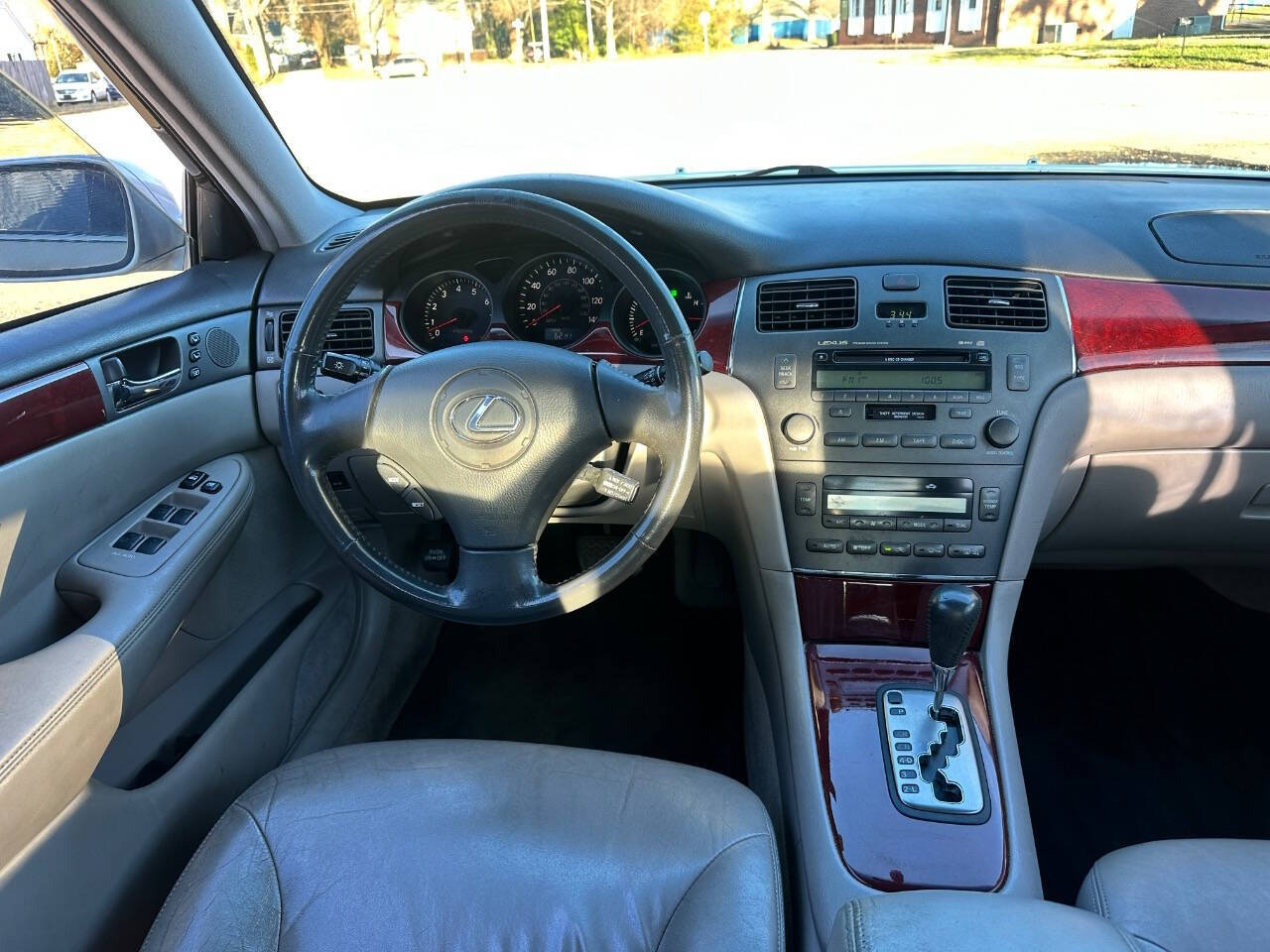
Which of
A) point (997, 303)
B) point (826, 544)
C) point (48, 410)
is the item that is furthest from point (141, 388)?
point (997, 303)

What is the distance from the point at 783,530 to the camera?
210 centimetres

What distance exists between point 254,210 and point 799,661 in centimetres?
161

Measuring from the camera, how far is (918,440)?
6.53 ft

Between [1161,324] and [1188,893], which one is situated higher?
[1161,324]

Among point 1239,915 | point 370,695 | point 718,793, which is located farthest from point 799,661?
point 370,695

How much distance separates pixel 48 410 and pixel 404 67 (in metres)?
1.19

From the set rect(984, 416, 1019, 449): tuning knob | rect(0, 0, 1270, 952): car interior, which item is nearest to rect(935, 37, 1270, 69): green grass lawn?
rect(0, 0, 1270, 952): car interior

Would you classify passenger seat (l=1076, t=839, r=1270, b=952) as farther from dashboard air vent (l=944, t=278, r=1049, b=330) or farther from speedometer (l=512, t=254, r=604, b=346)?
speedometer (l=512, t=254, r=604, b=346)

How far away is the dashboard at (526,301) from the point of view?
2.05 meters

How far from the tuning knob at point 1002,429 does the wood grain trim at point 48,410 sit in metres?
1.71

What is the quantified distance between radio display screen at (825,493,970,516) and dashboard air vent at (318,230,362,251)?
4.21 feet

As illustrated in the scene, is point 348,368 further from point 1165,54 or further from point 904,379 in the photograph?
point 1165,54

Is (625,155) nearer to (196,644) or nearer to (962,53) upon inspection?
(962,53)

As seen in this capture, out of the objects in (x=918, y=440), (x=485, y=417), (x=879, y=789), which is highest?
(x=485, y=417)
